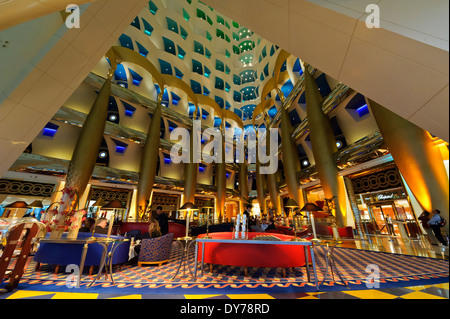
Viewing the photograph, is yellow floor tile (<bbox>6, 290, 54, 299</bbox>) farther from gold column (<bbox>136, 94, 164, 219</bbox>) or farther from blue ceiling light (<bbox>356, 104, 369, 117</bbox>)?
blue ceiling light (<bbox>356, 104, 369, 117</bbox>)

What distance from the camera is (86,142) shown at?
34.0ft

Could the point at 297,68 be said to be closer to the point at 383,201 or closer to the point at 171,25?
the point at 383,201

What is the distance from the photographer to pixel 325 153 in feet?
32.9

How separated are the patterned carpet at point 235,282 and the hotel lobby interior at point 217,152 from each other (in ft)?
0.14

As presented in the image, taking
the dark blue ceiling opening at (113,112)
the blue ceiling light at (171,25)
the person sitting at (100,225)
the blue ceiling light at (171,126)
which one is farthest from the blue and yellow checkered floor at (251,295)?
the blue ceiling light at (171,25)

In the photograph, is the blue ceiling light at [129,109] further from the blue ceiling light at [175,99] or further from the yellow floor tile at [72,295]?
the yellow floor tile at [72,295]

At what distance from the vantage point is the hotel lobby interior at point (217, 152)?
1569 millimetres

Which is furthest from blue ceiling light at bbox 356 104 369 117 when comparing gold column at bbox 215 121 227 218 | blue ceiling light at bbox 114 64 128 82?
blue ceiling light at bbox 114 64 128 82

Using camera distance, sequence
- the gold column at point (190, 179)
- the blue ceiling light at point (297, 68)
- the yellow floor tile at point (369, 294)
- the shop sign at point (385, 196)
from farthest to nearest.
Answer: the gold column at point (190, 179)
the blue ceiling light at point (297, 68)
the shop sign at point (385, 196)
the yellow floor tile at point (369, 294)

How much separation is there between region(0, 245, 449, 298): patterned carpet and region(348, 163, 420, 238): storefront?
225 inches

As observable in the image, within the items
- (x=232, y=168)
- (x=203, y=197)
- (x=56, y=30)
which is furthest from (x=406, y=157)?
(x=203, y=197)

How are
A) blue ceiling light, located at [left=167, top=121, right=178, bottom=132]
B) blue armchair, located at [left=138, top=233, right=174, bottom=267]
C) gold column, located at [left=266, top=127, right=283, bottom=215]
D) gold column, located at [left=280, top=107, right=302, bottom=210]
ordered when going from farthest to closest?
blue ceiling light, located at [left=167, top=121, right=178, bottom=132] < gold column, located at [left=266, top=127, right=283, bottom=215] < gold column, located at [left=280, top=107, right=302, bottom=210] < blue armchair, located at [left=138, top=233, right=174, bottom=267]

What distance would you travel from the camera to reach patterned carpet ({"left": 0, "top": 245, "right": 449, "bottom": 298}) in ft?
8.13

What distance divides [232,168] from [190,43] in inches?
602
